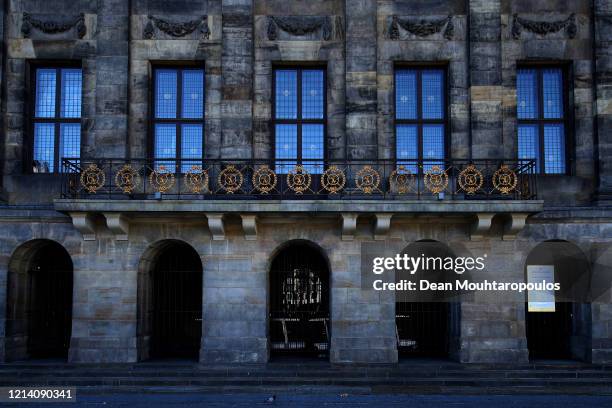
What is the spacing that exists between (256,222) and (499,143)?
673cm

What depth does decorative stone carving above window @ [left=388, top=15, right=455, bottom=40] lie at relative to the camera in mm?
17812

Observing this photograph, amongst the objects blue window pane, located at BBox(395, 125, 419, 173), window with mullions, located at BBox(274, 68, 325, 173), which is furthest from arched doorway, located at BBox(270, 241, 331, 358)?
blue window pane, located at BBox(395, 125, 419, 173)

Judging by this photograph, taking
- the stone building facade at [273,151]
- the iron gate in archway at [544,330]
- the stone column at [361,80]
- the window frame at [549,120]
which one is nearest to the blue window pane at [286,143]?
the stone building facade at [273,151]

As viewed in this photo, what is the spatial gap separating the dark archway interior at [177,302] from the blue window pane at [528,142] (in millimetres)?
9503

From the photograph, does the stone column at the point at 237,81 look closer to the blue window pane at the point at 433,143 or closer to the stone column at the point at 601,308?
the blue window pane at the point at 433,143

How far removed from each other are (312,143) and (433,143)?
130 inches

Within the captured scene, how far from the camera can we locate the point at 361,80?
1759 cm

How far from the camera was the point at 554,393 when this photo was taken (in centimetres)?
1498

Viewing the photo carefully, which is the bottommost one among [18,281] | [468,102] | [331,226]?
[18,281]

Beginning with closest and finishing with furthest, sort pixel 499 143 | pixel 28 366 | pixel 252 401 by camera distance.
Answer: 1. pixel 252 401
2. pixel 28 366
3. pixel 499 143

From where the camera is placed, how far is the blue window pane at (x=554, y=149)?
18.1 m

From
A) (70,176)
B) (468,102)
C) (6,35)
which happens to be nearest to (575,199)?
(468,102)

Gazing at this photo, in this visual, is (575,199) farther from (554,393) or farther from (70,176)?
(70,176)
